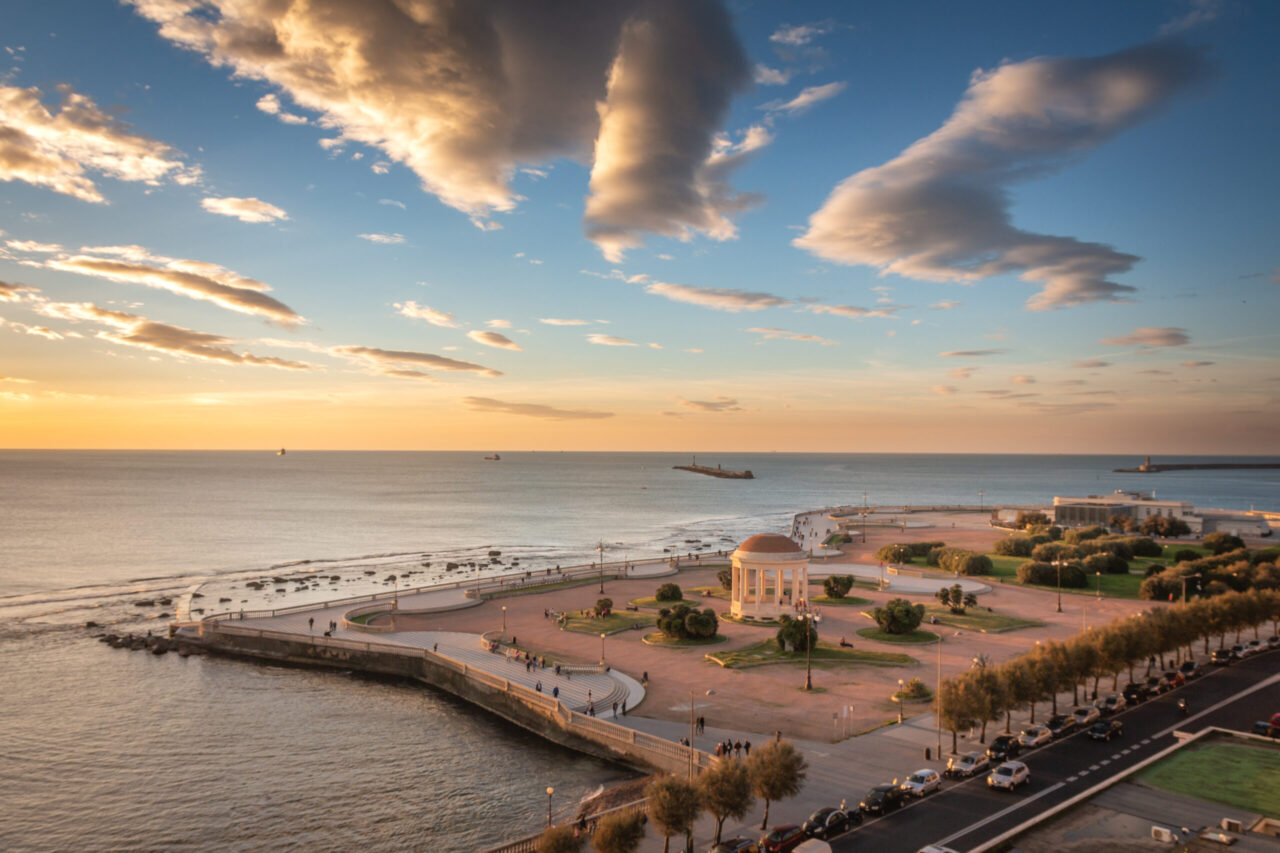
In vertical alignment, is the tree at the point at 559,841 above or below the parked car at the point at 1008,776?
above

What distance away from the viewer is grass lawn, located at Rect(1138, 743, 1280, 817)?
29.5 m

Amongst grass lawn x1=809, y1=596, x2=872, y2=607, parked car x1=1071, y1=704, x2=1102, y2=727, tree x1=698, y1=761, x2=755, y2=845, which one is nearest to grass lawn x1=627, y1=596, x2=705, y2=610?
grass lawn x1=809, y1=596, x2=872, y2=607

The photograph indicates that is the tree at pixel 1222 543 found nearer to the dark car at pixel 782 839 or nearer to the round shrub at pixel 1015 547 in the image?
the round shrub at pixel 1015 547

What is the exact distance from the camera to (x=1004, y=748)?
3497 centimetres

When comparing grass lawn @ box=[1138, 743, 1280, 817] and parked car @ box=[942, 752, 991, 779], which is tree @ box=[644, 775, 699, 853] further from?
grass lawn @ box=[1138, 743, 1280, 817]

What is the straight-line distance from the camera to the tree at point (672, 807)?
2544 cm

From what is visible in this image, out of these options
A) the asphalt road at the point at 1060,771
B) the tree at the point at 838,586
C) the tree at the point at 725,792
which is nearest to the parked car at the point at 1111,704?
the asphalt road at the point at 1060,771

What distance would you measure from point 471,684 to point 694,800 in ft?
93.4

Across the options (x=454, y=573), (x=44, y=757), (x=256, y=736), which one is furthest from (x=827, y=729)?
(x=454, y=573)

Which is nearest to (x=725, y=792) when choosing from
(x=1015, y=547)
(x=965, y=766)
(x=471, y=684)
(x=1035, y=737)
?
(x=965, y=766)

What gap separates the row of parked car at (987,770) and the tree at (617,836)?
3141 mm

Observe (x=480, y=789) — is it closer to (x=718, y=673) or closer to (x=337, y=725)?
(x=337, y=725)

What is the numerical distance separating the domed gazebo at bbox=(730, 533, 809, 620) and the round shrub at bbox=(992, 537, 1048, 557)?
46869 millimetres

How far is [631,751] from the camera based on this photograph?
126 ft
